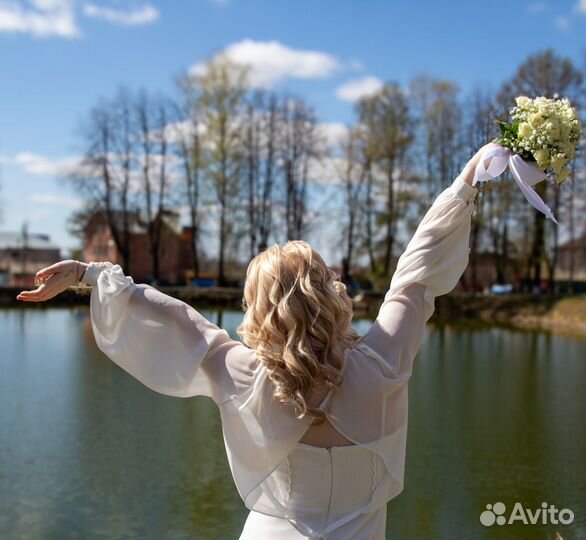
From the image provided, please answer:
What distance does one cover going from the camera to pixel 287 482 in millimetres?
2109

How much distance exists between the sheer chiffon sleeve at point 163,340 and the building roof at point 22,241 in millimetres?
69561

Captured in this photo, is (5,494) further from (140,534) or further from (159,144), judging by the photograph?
(159,144)

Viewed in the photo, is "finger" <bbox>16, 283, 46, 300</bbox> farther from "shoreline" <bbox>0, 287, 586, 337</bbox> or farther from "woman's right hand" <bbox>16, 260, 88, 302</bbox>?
"shoreline" <bbox>0, 287, 586, 337</bbox>

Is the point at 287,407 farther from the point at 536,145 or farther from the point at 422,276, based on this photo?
the point at 536,145

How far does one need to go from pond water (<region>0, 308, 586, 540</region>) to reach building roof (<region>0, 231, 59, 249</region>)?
177 feet

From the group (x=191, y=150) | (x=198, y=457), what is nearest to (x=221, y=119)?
(x=191, y=150)

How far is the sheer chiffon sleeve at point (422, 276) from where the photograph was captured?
2.12m

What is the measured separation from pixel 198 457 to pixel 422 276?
7.87 metres

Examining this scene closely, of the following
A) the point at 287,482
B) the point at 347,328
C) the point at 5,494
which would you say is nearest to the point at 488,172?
the point at 347,328

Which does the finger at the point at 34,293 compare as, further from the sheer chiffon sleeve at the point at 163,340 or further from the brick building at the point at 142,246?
the brick building at the point at 142,246

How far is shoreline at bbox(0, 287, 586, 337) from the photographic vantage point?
107 ft

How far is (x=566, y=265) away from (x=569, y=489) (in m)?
42.4

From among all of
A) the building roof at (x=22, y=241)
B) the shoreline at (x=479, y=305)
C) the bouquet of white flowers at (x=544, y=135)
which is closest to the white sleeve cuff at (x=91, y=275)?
the bouquet of white flowers at (x=544, y=135)

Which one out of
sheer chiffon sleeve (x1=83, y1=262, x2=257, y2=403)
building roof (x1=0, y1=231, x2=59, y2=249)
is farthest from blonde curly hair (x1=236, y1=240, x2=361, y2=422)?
building roof (x1=0, y1=231, x2=59, y2=249)
